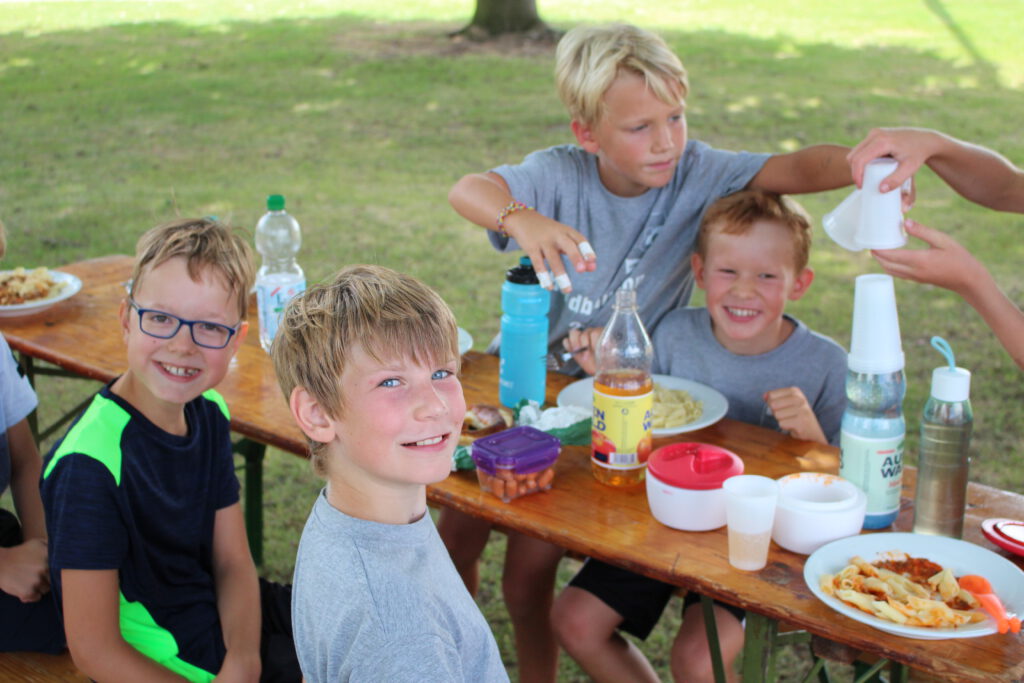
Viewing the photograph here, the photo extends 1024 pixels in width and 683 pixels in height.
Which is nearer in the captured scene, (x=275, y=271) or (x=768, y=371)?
(x=768, y=371)

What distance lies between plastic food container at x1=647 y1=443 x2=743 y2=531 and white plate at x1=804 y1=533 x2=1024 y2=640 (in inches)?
8.8

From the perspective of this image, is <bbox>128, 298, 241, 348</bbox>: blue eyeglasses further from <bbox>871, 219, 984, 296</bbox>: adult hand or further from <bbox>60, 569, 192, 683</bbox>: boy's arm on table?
<bbox>871, 219, 984, 296</bbox>: adult hand

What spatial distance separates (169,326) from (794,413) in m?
1.45

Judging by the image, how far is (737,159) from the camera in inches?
120


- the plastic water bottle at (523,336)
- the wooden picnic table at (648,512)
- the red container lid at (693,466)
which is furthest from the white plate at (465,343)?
the red container lid at (693,466)

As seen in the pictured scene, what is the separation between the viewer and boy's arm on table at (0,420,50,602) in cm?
235

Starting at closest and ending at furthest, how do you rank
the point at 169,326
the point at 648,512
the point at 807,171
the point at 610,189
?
the point at 648,512, the point at 169,326, the point at 807,171, the point at 610,189

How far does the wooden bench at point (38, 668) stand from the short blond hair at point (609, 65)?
189cm

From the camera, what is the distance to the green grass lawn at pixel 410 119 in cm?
647

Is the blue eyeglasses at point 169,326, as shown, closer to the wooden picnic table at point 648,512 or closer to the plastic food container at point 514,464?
the wooden picnic table at point 648,512

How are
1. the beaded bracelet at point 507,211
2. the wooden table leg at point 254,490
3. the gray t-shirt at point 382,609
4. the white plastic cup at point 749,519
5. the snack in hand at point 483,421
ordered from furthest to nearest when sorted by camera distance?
the wooden table leg at point 254,490 → the beaded bracelet at point 507,211 → the snack in hand at point 483,421 → the white plastic cup at point 749,519 → the gray t-shirt at point 382,609

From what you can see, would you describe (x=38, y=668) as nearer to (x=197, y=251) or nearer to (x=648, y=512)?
(x=197, y=251)

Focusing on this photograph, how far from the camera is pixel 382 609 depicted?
5.06 feet

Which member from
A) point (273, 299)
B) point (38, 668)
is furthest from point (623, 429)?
point (38, 668)
